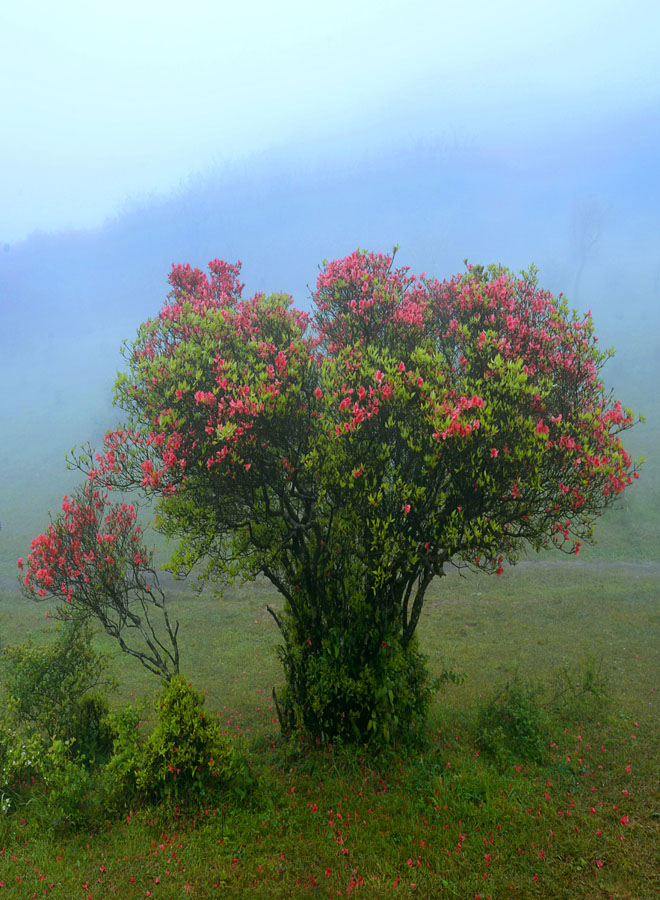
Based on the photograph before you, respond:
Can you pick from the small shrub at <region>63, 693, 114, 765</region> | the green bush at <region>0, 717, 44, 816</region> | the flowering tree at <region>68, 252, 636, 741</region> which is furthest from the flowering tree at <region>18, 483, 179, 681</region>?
the green bush at <region>0, 717, 44, 816</region>

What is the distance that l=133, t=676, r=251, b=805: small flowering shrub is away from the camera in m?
9.85

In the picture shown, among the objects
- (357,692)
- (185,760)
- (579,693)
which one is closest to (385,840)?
(357,692)

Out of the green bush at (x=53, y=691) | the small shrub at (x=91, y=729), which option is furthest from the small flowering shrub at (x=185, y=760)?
the green bush at (x=53, y=691)

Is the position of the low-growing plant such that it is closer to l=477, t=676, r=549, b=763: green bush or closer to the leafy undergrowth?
l=477, t=676, r=549, b=763: green bush

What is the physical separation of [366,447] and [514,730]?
8.32 metres

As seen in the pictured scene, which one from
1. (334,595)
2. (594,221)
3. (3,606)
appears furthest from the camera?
(594,221)

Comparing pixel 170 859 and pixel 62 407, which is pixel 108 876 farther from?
pixel 62 407

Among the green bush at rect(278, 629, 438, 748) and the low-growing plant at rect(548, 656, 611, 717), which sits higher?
the green bush at rect(278, 629, 438, 748)

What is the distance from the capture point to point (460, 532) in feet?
36.0

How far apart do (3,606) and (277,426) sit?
31.8 m

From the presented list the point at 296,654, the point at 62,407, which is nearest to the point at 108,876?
the point at 296,654

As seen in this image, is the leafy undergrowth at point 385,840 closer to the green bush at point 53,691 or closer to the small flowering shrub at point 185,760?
the small flowering shrub at point 185,760

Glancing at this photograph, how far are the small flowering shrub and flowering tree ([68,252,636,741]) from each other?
2.41m

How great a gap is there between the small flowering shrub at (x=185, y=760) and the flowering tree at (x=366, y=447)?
2.41m
